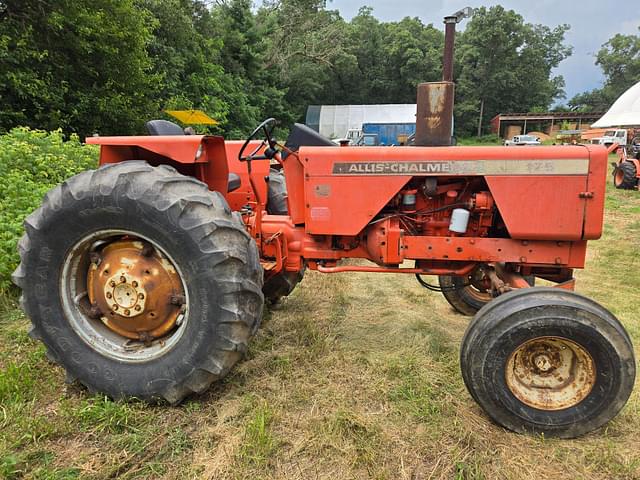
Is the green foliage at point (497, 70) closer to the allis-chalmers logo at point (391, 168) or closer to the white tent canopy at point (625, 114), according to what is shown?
the white tent canopy at point (625, 114)

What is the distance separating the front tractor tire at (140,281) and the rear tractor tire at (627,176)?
11.7 meters

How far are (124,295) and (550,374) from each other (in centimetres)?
209

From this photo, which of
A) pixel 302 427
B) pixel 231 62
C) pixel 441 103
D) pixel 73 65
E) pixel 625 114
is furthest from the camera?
pixel 625 114

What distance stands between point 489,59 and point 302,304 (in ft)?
157

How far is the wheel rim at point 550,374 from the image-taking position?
203 centimetres

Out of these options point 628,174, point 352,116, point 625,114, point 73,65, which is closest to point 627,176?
point 628,174

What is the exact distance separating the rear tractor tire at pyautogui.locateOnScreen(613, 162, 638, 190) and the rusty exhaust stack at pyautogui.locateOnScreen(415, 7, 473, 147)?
1064 centimetres

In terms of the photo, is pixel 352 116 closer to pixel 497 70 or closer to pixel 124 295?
pixel 497 70

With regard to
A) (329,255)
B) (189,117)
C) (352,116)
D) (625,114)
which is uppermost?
(625,114)

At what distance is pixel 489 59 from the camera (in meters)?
44.2

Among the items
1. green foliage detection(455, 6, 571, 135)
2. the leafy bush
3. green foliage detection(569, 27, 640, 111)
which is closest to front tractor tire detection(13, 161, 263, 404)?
the leafy bush

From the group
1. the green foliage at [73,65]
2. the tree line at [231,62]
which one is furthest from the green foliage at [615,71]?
the green foliage at [73,65]

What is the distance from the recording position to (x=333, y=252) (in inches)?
106

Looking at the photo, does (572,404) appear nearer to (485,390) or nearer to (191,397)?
(485,390)
